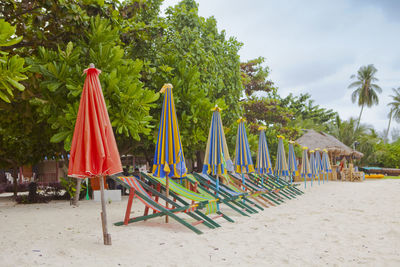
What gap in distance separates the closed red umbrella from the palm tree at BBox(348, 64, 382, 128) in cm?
4804

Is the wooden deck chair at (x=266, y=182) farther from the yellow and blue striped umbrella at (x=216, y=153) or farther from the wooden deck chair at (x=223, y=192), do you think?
the yellow and blue striped umbrella at (x=216, y=153)

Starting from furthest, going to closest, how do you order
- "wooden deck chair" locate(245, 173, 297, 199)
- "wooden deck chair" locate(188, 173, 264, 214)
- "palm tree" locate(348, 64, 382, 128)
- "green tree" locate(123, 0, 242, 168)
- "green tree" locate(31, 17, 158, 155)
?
1. "palm tree" locate(348, 64, 382, 128)
2. "wooden deck chair" locate(245, 173, 297, 199)
3. "green tree" locate(123, 0, 242, 168)
4. "wooden deck chair" locate(188, 173, 264, 214)
5. "green tree" locate(31, 17, 158, 155)

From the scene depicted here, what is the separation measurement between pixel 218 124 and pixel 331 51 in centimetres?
665

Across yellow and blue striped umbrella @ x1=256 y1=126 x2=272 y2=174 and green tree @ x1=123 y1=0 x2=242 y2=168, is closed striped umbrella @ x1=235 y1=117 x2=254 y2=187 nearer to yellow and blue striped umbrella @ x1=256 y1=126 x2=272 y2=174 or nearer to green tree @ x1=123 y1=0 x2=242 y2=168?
green tree @ x1=123 y1=0 x2=242 y2=168

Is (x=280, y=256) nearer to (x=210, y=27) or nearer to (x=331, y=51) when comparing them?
(x=331, y=51)

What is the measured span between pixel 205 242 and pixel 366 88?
47931 mm

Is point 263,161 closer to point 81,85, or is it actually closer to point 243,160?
point 243,160

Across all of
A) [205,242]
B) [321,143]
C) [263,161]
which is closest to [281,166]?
[263,161]

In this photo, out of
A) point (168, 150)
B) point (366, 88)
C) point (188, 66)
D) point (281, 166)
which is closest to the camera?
point (168, 150)

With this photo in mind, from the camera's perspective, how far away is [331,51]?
1145cm

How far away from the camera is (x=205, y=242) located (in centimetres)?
466

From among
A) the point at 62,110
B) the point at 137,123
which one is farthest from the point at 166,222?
the point at 62,110

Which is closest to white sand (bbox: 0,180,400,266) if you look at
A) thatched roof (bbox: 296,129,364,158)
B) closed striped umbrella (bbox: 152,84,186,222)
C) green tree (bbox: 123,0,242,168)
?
closed striped umbrella (bbox: 152,84,186,222)

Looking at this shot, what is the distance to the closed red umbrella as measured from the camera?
396 centimetres
